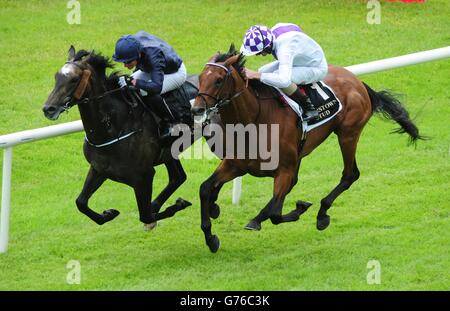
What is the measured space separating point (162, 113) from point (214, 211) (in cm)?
96

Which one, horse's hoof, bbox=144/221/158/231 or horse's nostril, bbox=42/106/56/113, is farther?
horse's hoof, bbox=144/221/158/231

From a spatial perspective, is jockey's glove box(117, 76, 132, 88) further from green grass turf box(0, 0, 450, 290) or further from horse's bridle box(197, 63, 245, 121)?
green grass turf box(0, 0, 450, 290)

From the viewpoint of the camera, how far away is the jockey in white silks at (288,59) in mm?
9164

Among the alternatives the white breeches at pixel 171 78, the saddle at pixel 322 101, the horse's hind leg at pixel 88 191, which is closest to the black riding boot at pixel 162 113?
the white breeches at pixel 171 78

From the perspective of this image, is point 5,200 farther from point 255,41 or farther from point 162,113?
point 255,41

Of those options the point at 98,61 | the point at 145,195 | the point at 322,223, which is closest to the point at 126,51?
the point at 98,61

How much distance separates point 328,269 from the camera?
929 centimetres

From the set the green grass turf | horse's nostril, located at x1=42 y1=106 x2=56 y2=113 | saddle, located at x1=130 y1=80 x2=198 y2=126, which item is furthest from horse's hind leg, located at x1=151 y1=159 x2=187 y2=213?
horse's nostril, located at x1=42 y1=106 x2=56 y2=113

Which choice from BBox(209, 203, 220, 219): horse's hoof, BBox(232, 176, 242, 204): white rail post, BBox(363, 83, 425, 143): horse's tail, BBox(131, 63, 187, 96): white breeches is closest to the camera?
BBox(131, 63, 187, 96): white breeches

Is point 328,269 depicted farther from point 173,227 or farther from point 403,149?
point 403,149

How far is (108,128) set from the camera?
903cm

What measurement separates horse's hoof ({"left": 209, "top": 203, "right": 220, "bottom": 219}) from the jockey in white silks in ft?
3.43

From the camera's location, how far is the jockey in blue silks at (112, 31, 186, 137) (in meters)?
9.00

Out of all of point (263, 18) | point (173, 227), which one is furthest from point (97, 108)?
point (263, 18)
